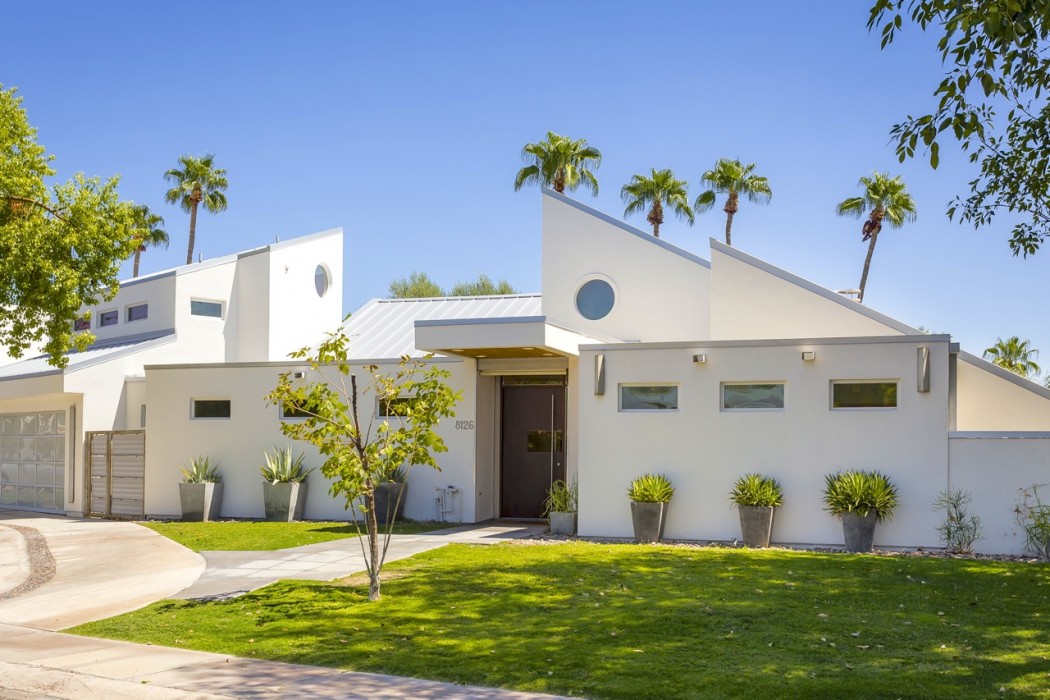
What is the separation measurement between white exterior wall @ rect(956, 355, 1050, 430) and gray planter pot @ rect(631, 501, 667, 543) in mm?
5925

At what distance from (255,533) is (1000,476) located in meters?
11.9

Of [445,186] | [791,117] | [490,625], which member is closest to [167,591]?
[490,625]

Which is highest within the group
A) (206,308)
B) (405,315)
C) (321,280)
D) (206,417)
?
(321,280)

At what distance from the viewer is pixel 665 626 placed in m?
8.80

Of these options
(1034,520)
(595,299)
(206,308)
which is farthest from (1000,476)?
(206,308)

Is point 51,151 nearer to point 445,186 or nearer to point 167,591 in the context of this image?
point 445,186

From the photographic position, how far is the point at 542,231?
2056 cm

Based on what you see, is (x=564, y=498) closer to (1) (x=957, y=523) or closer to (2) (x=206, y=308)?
(1) (x=957, y=523)

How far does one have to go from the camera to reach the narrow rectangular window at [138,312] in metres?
24.8

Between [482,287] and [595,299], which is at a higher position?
[482,287]

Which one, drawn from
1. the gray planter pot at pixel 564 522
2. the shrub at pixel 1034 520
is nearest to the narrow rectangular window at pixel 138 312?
the gray planter pot at pixel 564 522

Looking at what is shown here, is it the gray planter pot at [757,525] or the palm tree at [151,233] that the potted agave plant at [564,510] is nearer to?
the gray planter pot at [757,525]

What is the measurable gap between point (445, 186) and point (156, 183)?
73.7ft

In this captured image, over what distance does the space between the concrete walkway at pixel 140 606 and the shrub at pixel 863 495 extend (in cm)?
505
